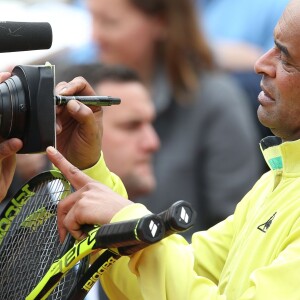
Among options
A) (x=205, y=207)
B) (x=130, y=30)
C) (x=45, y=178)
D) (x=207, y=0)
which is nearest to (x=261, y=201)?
(x=45, y=178)

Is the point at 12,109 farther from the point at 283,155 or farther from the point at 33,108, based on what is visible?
the point at 283,155

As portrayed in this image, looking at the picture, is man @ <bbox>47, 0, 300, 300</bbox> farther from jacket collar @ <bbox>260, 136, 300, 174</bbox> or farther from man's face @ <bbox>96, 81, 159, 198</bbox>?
man's face @ <bbox>96, 81, 159, 198</bbox>

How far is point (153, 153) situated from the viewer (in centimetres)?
661

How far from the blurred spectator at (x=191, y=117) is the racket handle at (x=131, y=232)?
3.24 meters

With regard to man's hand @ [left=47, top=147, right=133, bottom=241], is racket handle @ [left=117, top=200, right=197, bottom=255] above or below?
above

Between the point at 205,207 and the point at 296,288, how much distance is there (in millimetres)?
3373

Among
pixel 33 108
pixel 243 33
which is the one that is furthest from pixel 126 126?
pixel 33 108

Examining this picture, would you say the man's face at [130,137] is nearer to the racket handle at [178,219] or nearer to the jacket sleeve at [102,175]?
the jacket sleeve at [102,175]

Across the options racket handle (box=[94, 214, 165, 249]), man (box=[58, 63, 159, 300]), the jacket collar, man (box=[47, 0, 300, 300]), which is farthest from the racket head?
man (box=[58, 63, 159, 300])

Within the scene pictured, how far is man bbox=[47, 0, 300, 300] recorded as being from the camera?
10.8 ft

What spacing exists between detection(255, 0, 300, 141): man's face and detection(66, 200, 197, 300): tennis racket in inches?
18.7

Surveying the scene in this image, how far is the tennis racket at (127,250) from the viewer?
3.16 m

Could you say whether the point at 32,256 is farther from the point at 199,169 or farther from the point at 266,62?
the point at 199,169

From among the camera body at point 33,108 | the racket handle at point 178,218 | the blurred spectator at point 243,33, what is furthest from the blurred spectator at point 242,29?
the racket handle at point 178,218
